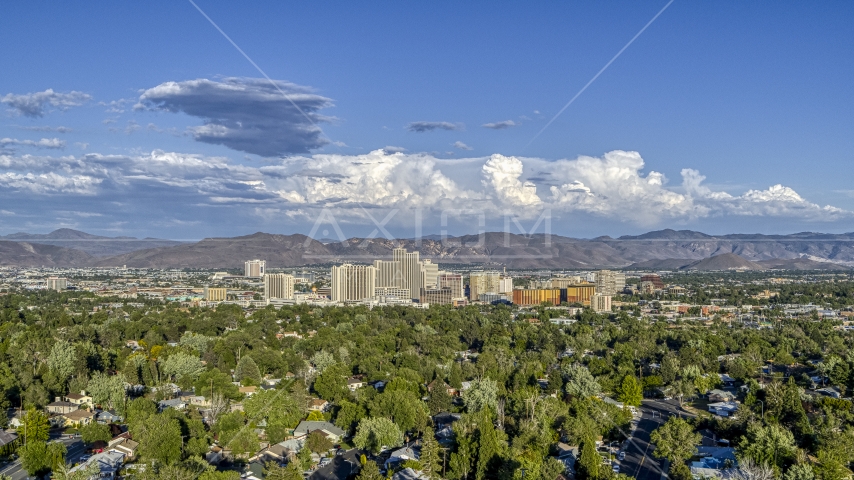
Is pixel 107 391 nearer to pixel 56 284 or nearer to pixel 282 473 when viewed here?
pixel 282 473

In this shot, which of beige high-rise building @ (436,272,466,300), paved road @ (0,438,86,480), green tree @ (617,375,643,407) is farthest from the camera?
beige high-rise building @ (436,272,466,300)

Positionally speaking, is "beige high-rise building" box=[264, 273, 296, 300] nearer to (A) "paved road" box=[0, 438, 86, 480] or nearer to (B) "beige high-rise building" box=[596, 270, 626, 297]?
(B) "beige high-rise building" box=[596, 270, 626, 297]

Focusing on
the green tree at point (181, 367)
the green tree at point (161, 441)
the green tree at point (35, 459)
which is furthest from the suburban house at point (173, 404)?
the green tree at point (35, 459)

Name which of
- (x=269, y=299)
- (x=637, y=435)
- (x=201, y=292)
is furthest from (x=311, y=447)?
(x=201, y=292)

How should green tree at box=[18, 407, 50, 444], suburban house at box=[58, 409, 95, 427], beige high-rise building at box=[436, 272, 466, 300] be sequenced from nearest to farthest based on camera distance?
green tree at box=[18, 407, 50, 444] < suburban house at box=[58, 409, 95, 427] < beige high-rise building at box=[436, 272, 466, 300]

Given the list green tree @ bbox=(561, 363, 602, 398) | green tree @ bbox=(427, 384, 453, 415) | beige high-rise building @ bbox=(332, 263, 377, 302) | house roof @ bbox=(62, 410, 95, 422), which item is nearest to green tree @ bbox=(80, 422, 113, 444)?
house roof @ bbox=(62, 410, 95, 422)

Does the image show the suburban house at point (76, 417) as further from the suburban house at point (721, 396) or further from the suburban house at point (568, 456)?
the suburban house at point (721, 396)

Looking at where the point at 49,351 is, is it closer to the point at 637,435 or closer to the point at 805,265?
the point at 637,435
